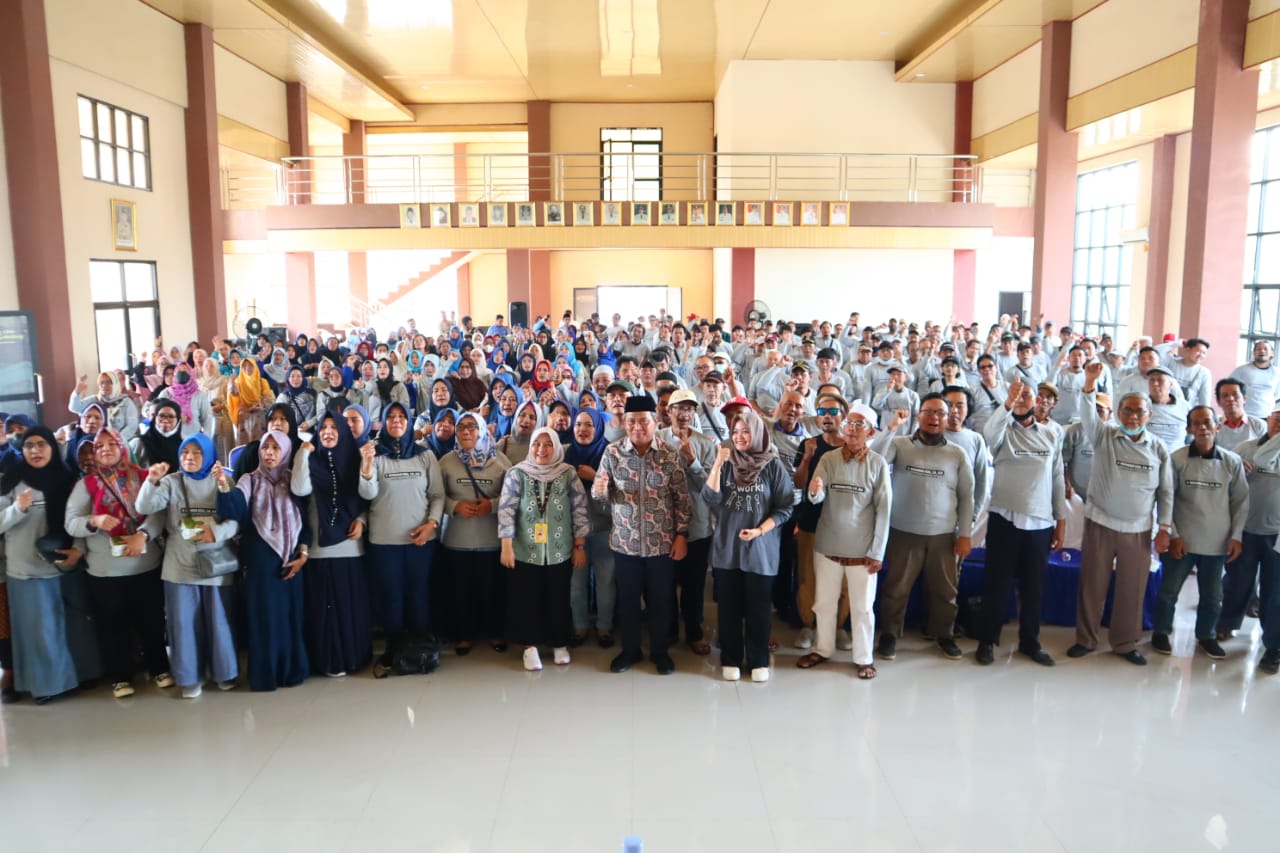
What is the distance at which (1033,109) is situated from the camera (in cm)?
1678

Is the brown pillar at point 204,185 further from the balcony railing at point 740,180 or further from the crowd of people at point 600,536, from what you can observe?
the crowd of people at point 600,536

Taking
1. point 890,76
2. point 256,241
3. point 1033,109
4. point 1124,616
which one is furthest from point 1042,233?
point 256,241

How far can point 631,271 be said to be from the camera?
86.6ft

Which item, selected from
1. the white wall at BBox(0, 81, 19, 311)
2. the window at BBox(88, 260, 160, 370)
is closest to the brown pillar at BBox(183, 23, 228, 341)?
the window at BBox(88, 260, 160, 370)

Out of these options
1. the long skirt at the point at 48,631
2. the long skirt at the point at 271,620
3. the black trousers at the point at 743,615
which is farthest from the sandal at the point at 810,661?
the long skirt at the point at 48,631

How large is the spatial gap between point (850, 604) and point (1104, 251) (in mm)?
16674

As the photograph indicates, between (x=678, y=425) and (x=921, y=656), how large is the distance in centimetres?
213

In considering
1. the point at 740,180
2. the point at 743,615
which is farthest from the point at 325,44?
the point at 743,615

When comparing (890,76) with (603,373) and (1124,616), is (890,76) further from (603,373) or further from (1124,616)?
(1124,616)

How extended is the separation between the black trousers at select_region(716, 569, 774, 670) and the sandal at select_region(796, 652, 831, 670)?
29 cm

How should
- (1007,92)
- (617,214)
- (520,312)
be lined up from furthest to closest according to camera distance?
(520,312)
(1007,92)
(617,214)

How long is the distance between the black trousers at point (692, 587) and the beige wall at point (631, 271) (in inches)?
839

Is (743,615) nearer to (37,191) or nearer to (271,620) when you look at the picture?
(271,620)

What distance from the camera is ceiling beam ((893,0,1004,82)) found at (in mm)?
14734
